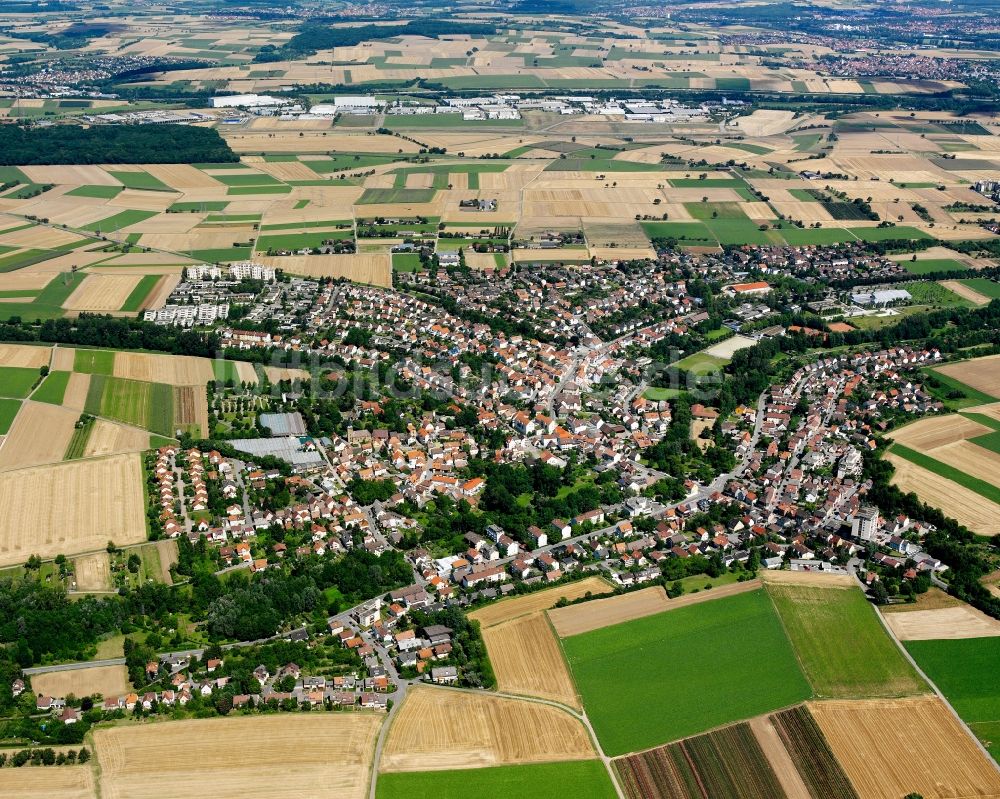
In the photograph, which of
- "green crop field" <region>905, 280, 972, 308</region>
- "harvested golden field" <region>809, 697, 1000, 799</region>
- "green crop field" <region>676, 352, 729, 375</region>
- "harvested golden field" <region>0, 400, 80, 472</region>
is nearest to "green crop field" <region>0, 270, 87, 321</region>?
"harvested golden field" <region>0, 400, 80, 472</region>

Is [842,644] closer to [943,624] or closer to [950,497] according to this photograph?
[943,624]

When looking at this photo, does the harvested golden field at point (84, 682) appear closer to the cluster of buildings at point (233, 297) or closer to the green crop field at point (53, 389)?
the green crop field at point (53, 389)

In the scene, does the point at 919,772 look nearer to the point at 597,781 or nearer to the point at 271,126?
the point at 597,781

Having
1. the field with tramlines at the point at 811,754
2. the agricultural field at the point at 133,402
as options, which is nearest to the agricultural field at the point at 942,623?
the field with tramlines at the point at 811,754

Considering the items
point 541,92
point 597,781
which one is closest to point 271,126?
point 541,92

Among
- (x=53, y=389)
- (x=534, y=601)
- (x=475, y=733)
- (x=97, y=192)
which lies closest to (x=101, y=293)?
(x=53, y=389)
